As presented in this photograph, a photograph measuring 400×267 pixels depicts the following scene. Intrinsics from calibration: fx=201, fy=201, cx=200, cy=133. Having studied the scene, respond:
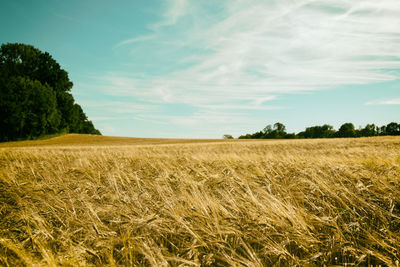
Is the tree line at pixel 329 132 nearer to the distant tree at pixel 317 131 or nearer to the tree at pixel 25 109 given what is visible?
the distant tree at pixel 317 131

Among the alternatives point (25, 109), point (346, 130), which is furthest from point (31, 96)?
point (346, 130)

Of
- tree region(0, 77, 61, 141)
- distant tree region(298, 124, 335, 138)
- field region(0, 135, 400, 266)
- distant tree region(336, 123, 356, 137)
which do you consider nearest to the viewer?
field region(0, 135, 400, 266)

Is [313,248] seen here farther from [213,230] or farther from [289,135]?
[289,135]

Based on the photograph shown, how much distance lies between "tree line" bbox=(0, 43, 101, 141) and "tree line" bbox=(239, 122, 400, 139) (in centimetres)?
6104

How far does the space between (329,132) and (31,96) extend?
8711cm

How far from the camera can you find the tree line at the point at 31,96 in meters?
27.6

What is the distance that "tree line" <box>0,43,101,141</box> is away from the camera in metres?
27.6

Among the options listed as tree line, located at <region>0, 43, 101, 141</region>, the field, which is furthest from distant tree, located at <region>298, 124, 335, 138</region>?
the field

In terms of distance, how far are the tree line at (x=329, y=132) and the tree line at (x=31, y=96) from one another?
61044 millimetres

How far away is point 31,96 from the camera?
28.7m

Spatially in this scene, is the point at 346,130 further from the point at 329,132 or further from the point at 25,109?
the point at 25,109

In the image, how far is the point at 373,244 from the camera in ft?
4.22

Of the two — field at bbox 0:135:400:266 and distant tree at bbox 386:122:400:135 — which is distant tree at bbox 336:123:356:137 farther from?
field at bbox 0:135:400:266

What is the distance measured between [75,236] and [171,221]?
70 cm
